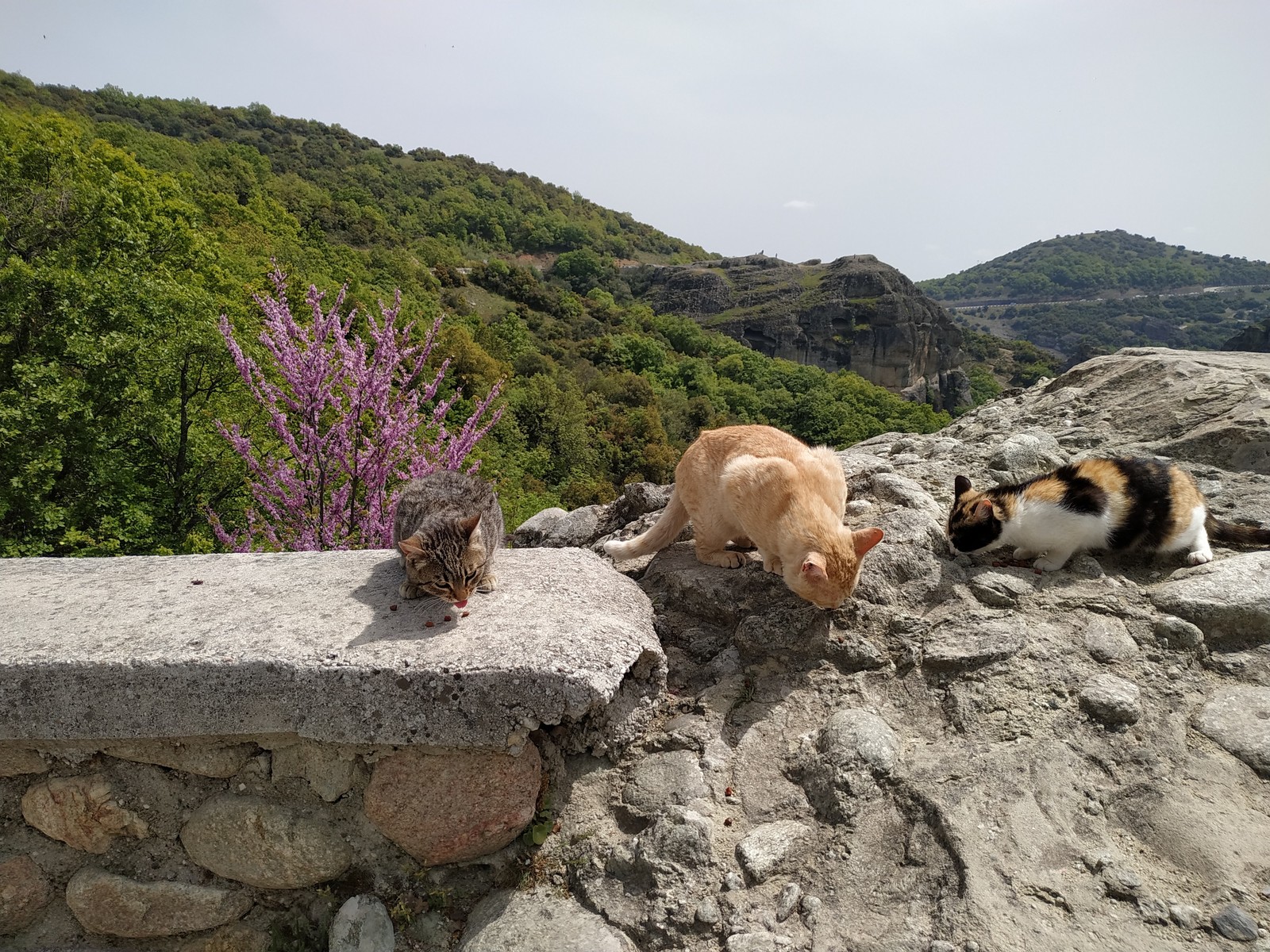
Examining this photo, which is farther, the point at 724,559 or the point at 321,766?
the point at 724,559

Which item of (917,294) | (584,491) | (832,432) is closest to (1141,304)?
(917,294)

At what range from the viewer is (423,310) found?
3762cm

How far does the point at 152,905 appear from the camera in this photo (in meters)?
2.14

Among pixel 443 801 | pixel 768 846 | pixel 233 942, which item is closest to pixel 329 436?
pixel 233 942

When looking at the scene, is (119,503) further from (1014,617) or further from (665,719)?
(1014,617)

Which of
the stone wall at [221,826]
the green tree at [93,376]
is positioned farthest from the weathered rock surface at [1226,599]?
the green tree at [93,376]

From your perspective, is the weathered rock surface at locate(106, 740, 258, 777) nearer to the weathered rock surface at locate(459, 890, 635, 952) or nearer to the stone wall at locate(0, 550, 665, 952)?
the stone wall at locate(0, 550, 665, 952)

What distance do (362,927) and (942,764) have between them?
2055 millimetres

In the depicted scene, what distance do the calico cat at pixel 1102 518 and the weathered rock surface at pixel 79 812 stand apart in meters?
3.82

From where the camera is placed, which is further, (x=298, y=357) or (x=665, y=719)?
(x=298, y=357)

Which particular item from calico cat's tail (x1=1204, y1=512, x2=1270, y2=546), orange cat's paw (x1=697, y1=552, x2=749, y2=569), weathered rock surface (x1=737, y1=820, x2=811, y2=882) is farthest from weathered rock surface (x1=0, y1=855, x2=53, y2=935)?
calico cat's tail (x1=1204, y1=512, x2=1270, y2=546)

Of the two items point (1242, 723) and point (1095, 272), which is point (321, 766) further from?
point (1095, 272)

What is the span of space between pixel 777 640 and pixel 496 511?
63.6 inches

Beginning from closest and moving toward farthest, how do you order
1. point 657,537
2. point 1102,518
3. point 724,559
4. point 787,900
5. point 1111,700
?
1. point 787,900
2. point 1111,700
3. point 1102,518
4. point 724,559
5. point 657,537
